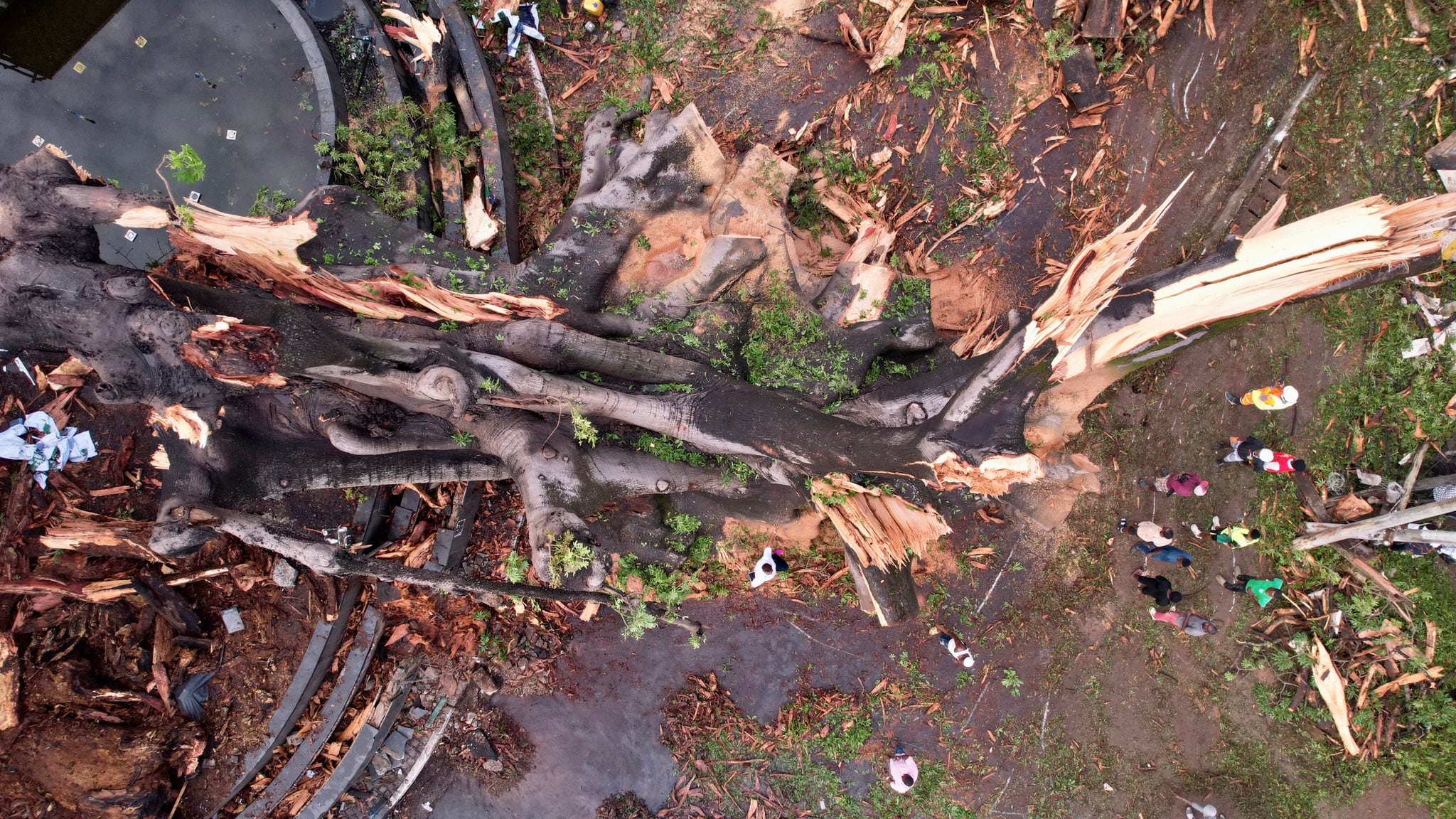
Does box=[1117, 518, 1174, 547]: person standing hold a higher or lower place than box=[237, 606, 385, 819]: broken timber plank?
lower

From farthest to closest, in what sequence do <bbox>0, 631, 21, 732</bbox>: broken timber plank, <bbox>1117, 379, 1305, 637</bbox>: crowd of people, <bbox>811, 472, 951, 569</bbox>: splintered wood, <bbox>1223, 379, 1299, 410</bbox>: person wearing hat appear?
<bbox>1117, 379, 1305, 637</bbox>: crowd of people
<bbox>1223, 379, 1299, 410</bbox>: person wearing hat
<bbox>0, 631, 21, 732</bbox>: broken timber plank
<bbox>811, 472, 951, 569</bbox>: splintered wood

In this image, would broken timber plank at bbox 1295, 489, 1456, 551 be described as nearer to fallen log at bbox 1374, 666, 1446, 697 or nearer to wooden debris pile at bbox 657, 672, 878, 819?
fallen log at bbox 1374, 666, 1446, 697

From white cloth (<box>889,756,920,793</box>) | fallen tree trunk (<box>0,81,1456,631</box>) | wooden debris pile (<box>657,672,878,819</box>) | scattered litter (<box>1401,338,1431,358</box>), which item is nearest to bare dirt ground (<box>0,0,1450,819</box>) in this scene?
wooden debris pile (<box>657,672,878,819</box>)

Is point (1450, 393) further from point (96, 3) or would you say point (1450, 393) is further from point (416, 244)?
point (96, 3)

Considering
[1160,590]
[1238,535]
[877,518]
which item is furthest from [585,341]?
[1238,535]

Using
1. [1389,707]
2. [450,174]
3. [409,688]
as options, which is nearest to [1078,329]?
[450,174]
